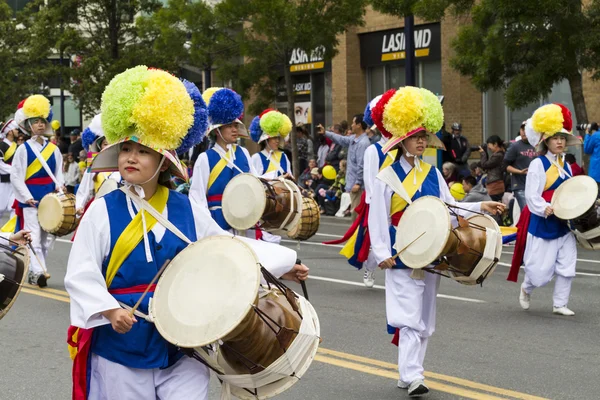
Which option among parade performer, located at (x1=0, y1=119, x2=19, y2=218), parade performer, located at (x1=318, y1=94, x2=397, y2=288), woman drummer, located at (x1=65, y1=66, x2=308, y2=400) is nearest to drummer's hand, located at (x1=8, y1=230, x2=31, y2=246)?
woman drummer, located at (x1=65, y1=66, x2=308, y2=400)

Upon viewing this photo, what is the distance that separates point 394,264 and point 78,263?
2892 millimetres

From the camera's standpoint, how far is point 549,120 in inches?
379

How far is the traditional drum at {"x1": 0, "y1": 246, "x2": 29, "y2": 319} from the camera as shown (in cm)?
522

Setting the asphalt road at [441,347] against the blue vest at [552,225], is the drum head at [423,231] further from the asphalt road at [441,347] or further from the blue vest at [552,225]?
the blue vest at [552,225]

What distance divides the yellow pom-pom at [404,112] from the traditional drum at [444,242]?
0.57 meters

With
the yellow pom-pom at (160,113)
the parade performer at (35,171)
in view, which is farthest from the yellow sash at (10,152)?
the yellow pom-pom at (160,113)

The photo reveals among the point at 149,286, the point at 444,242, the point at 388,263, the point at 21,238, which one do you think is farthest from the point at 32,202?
the point at 149,286

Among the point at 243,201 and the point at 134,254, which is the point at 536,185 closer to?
the point at 243,201

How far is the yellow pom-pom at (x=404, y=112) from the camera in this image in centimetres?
705

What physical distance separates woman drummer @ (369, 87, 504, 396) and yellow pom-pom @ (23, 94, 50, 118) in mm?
5906

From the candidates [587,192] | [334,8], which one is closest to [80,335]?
[587,192]

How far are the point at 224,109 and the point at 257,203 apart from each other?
1.00 meters

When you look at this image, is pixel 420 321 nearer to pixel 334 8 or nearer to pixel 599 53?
pixel 599 53

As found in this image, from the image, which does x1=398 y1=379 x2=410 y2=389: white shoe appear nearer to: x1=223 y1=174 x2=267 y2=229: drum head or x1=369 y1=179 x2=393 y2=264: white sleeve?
x1=369 y1=179 x2=393 y2=264: white sleeve
